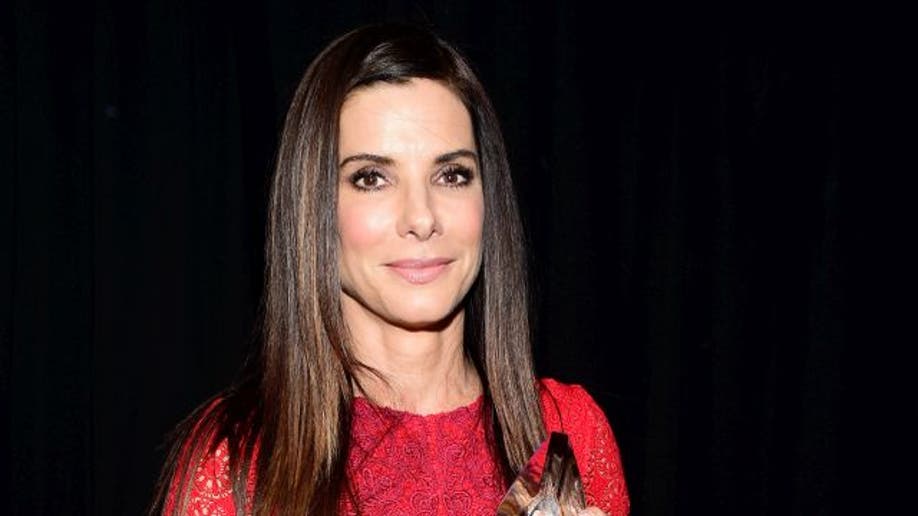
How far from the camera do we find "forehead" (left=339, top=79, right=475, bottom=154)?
1334 millimetres

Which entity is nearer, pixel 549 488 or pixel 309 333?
pixel 549 488

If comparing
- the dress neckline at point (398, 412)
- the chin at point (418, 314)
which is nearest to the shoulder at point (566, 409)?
the dress neckline at point (398, 412)

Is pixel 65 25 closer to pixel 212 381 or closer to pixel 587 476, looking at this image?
pixel 212 381

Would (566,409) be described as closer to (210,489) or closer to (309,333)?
(309,333)

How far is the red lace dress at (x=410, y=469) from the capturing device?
1.29m

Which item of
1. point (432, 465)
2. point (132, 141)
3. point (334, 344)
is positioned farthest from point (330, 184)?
point (132, 141)

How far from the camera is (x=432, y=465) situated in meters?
1.38

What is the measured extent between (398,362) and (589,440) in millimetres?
358

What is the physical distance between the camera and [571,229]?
2.41 metres

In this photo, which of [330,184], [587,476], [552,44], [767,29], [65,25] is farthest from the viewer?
[767,29]

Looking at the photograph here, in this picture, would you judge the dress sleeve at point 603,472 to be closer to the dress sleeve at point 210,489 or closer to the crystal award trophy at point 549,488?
the crystal award trophy at point 549,488

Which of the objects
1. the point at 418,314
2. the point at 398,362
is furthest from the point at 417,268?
the point at 398,362

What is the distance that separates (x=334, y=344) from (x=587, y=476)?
18.9 inches

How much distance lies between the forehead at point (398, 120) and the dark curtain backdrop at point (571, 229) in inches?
24.3
